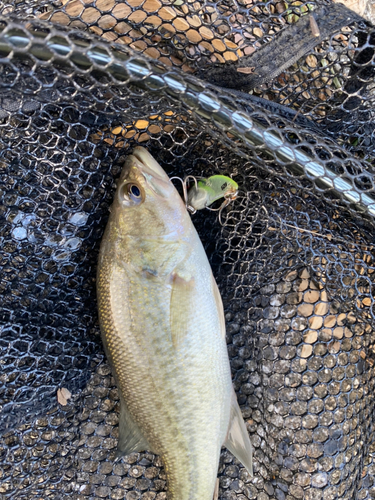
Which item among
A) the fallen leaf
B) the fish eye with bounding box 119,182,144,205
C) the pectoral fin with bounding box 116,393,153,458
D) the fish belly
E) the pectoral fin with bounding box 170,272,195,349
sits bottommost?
the fallen leaf

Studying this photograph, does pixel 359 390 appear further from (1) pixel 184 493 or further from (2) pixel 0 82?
(2) pixel 0 82

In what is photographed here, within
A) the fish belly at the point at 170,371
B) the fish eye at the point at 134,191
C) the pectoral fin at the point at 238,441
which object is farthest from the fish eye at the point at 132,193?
the pectoral fin at the point at 238,441

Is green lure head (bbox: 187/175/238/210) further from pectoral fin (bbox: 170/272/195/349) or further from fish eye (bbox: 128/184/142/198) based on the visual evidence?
pectoral fin (bbox: 170/272/195/349)

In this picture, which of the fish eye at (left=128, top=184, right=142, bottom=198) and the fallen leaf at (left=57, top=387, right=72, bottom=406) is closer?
the fish eye at (left=128, top=184, right=142, bottom=198)

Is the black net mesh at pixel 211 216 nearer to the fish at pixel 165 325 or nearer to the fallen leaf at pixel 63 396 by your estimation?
the fallen leaf at pixel 63 396

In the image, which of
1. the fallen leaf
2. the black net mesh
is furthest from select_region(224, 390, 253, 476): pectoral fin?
the fallen leaf

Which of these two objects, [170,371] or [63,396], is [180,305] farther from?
[63,396]
